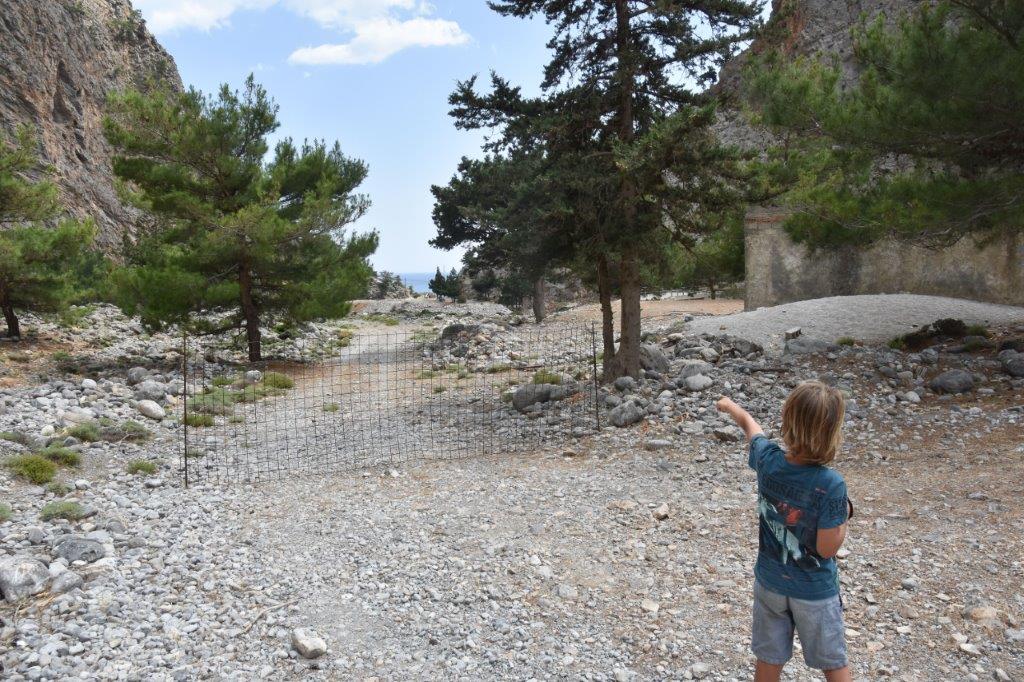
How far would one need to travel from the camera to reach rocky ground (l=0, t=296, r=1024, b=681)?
391 centimetres

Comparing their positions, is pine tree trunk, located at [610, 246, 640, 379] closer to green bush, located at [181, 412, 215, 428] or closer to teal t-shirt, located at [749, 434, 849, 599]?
green bush, located at [181, 412, 215, 428]

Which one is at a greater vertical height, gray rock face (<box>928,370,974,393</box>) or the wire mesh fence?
gray rock face (<box>928,370,974,393</box>)

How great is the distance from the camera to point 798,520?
269 centimetres

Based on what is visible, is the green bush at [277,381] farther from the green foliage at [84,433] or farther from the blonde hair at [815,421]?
the blonde hair at [815,421]

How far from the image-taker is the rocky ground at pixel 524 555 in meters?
3.91

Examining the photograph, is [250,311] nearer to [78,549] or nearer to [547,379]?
[547,379]

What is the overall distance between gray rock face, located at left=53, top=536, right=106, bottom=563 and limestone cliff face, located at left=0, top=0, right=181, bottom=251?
74.8 feet

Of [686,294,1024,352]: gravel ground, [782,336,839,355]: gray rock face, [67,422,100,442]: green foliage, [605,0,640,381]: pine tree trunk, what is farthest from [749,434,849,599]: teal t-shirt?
[686,294,1024,352]: gravel ground

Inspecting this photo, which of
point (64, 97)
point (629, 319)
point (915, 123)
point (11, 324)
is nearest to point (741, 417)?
point (629, 319)

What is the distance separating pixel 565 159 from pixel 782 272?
1075cm

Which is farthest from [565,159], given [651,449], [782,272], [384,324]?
[384,324]

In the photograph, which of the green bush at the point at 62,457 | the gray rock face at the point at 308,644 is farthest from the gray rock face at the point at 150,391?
the gray rock face at the point at 308,644

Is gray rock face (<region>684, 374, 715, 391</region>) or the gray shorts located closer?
the gray shorts

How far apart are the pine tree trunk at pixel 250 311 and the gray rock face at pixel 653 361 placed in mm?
8717
